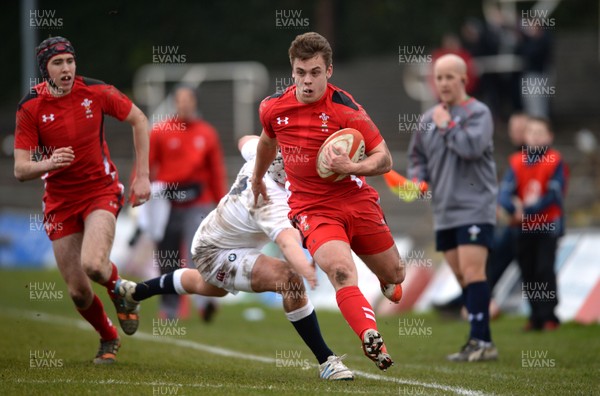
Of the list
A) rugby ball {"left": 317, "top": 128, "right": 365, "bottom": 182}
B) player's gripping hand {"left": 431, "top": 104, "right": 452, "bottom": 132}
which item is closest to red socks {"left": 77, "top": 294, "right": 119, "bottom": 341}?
rugby ball {"left": 317, "top": 128, "right": 365, "bottom": 182}

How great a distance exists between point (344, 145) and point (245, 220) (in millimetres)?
1181

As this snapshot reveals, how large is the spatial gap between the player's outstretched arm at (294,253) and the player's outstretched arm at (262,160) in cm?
35

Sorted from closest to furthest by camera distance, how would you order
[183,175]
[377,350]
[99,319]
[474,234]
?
1. [377,350]
2. [99,319]
3. [474,234]
4. [183,175]

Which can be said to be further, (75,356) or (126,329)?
(75,356)

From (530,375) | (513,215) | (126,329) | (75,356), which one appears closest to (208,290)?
(126,329)

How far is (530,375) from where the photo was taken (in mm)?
8508

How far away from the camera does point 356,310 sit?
7.45 m

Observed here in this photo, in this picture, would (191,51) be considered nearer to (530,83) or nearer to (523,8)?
(523,8)

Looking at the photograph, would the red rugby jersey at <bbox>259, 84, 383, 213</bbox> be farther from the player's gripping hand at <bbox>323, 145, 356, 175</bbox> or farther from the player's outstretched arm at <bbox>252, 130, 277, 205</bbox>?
the player's gripping hand at <bbox>323, 145, 356, 175</bbox>

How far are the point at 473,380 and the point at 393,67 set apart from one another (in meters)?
19.4

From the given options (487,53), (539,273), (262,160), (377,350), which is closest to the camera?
(377,350)

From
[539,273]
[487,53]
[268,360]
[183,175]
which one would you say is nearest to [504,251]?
[539,273]

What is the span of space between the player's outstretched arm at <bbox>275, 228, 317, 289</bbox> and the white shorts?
0.35 metres

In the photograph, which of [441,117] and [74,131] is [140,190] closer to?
[74,131]
